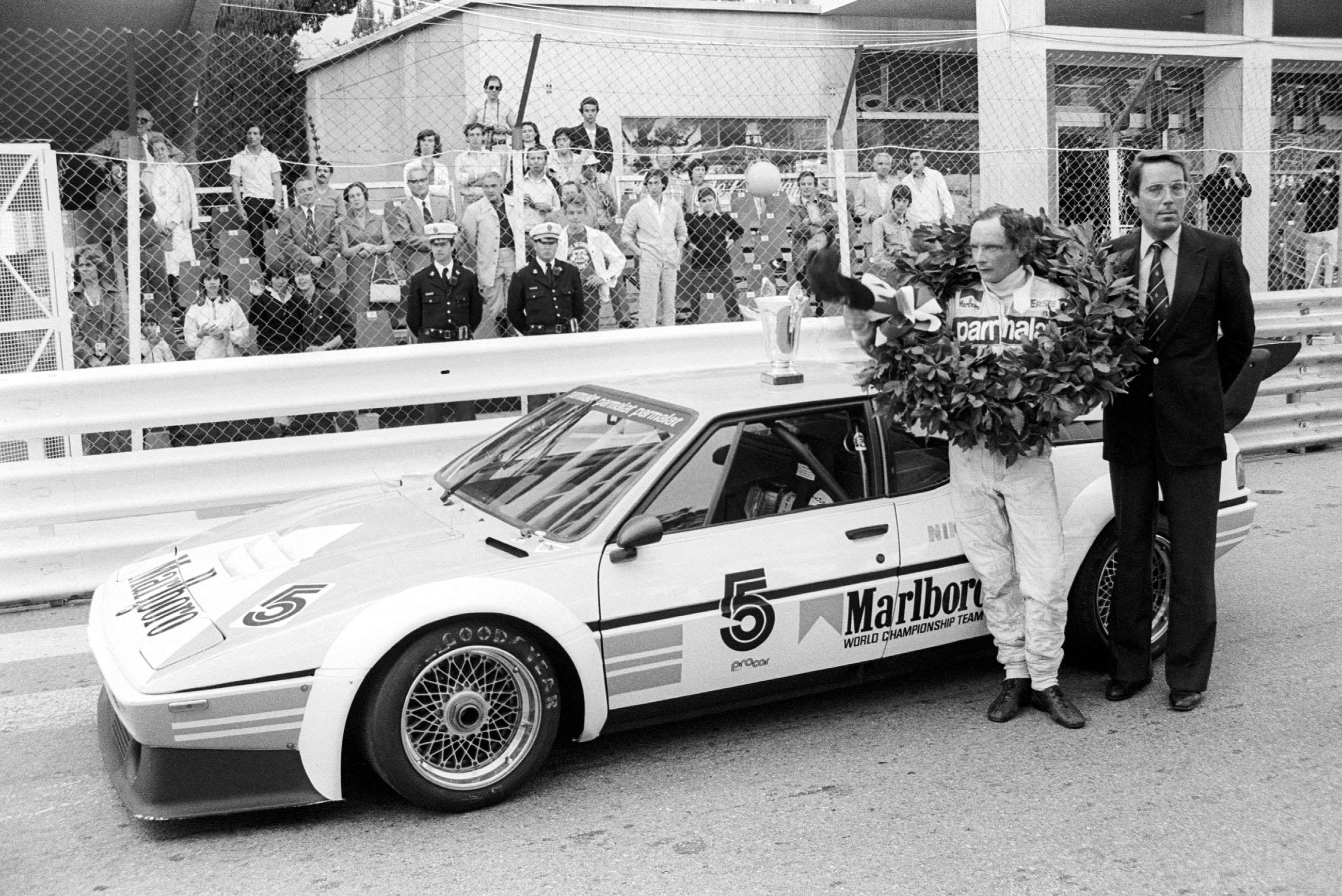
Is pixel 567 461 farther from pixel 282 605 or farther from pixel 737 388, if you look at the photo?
pixel 282 605

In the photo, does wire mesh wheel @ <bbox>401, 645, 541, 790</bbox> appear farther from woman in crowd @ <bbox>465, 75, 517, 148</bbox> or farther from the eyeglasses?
A: woman in crowd @ <bbox>465, 75, 517, 148</bbox>

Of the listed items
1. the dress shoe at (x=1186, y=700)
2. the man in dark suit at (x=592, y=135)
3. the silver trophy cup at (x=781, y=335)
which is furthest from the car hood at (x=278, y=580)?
the man in dark suit at (x=592, y=135)

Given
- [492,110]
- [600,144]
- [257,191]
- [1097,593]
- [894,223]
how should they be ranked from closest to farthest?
[1097,593] → [257,191] → [894,223] → [600,144] → [492,110]

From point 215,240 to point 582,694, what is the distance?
22.2 feet

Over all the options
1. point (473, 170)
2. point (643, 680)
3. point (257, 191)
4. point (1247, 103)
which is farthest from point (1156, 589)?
point (1247, 103)

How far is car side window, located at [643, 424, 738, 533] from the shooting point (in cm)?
448

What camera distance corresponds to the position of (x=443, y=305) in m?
9.38

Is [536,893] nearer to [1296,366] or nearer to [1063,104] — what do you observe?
[1296,366]

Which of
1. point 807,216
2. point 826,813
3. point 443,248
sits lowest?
point 826,813

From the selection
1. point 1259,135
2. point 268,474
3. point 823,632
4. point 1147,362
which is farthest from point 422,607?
point 1259,135

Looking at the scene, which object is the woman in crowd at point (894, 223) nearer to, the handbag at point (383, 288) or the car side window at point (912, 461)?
the handbag at point (383, 288)

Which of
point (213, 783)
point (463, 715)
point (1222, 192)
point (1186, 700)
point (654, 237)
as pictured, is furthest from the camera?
point (1222, 192)

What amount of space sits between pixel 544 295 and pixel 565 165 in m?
1.88

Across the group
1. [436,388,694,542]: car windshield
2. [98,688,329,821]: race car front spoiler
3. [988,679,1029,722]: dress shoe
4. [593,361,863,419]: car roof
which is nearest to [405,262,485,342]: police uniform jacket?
[436,388,694,542]: car windshield
